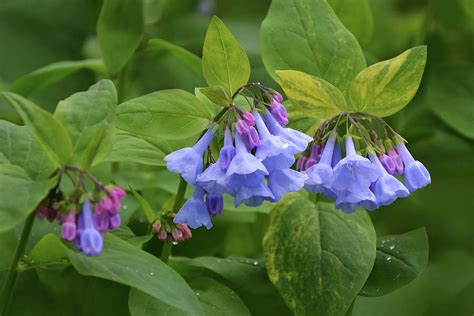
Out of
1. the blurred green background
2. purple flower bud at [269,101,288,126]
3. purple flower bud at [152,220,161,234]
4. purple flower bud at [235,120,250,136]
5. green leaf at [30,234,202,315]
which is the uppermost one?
purple flower bud at [235,120,250,136]

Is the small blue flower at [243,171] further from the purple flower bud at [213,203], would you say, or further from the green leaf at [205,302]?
the green leaf at [205,302]

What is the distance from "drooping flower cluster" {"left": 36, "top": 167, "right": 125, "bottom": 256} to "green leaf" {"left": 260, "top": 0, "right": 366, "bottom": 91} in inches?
20.7

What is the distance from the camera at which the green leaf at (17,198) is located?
A: 91 centimetres

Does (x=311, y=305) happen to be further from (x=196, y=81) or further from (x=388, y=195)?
(x=196, y=81)

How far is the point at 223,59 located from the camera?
3.77 feet

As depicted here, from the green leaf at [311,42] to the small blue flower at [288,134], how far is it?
0.97 ft

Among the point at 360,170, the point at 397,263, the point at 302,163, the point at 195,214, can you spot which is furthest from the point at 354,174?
the point at 397,263

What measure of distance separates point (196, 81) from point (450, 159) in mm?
683

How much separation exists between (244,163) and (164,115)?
219 mm

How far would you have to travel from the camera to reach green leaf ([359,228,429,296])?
130 cm

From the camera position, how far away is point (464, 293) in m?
1.67

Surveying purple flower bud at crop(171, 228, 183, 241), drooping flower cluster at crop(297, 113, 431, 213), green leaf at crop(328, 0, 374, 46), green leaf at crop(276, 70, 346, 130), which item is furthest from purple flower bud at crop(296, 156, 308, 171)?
green leaf at crop(328, 0, 374, 46)

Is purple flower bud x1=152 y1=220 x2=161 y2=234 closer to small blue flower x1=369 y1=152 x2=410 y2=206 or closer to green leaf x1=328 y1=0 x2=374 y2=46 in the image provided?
small blue flower x1=369 y1=152 x2=410 y2=206

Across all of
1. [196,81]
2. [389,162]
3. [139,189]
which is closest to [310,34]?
[389,162]
